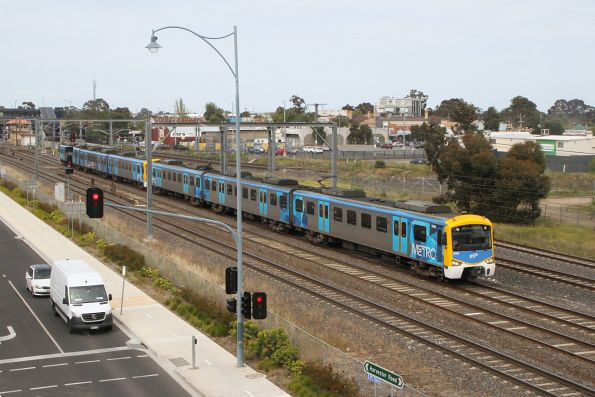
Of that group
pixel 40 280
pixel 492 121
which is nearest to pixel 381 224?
pixel 40 280

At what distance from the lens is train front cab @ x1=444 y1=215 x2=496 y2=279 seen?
96.8ft

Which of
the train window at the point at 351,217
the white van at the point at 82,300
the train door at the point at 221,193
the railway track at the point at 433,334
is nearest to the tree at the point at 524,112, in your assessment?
the train door at the point at 221,193

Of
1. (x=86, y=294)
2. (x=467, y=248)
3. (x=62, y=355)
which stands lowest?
(x=62, y=355)

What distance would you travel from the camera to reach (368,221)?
115 ft

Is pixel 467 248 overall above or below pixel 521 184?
below

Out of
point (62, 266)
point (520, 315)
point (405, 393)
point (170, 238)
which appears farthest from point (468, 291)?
point (170, 238)

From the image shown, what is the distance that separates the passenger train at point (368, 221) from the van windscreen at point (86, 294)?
42.1 ft

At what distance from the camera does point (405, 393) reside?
1728 centimetres

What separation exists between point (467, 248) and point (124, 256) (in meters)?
17.1

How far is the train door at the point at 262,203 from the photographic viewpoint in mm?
46556

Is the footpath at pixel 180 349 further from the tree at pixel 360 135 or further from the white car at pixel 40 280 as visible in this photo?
the tree at pixel 360 135

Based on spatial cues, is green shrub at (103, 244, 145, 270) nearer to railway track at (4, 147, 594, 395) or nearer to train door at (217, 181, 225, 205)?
railway track at (4, 147, 594, 395)

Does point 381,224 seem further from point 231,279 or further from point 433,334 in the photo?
point 231,279

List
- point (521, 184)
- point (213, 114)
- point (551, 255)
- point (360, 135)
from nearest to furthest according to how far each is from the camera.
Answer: point (551, 255) < point (521, 184) < point (360, 135) < point (213, 114)
